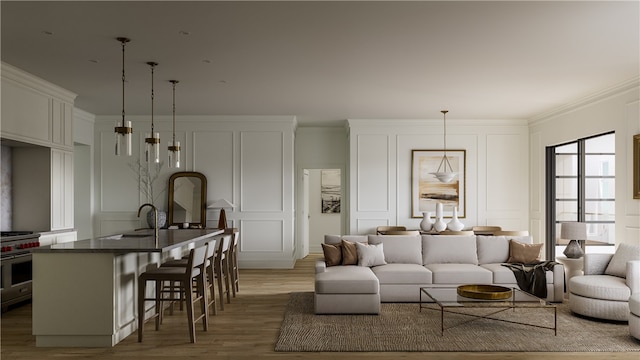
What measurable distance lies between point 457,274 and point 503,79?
2.43m

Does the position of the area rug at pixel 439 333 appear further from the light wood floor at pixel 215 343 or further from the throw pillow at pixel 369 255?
the throw pillow at pixel 369 255

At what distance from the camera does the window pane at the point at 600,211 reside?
744 cm

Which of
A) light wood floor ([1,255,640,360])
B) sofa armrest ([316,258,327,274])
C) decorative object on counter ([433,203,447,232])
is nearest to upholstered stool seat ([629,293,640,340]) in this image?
light wood floor ([1,255,640,360])

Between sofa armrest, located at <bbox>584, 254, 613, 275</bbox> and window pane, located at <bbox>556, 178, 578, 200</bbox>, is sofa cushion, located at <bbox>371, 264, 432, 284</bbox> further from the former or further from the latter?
window pane, located at <bbox>556, 178, 578, 200</bbox>

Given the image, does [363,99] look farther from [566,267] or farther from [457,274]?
[566,267]

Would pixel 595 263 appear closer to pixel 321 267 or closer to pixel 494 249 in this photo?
pixel 494 249

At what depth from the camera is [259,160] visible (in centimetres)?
956

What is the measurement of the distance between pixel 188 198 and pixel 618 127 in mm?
6792

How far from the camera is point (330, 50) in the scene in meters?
5.16

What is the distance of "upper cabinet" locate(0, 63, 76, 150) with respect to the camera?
5.87 metres

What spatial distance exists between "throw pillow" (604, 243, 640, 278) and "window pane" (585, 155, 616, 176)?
1.99 m

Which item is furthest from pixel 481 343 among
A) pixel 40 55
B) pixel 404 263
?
pixel 40 55

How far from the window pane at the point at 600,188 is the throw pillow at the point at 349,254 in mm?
3692

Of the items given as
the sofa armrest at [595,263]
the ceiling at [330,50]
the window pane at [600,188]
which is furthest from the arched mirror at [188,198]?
the window pane at [600,188]
